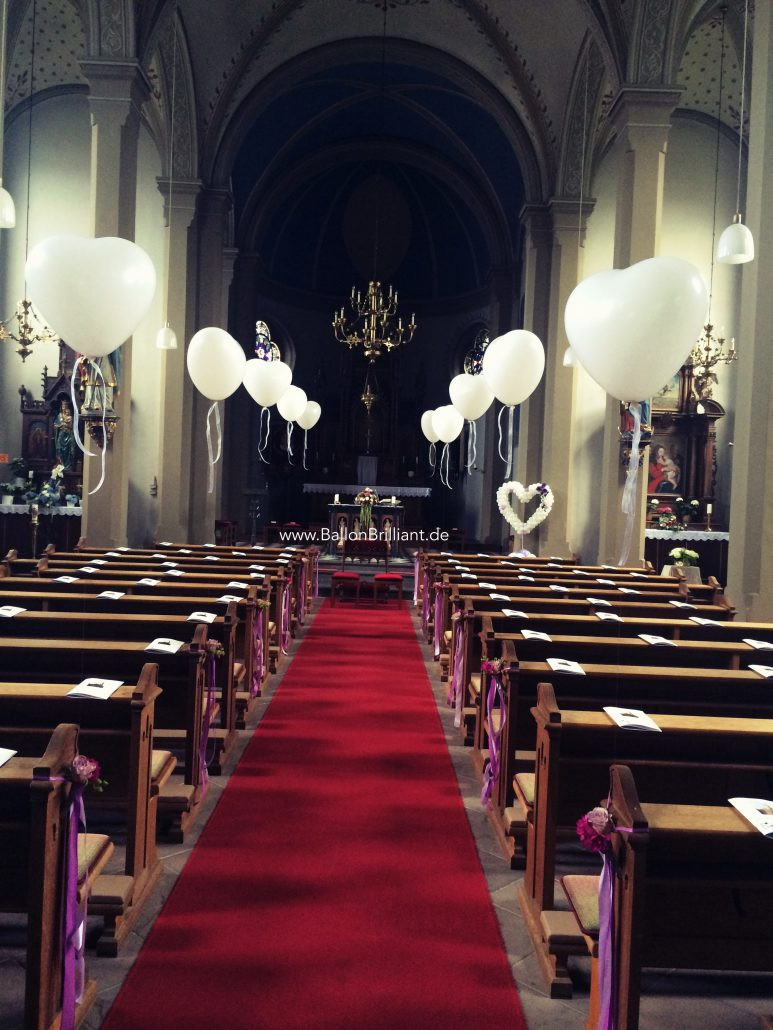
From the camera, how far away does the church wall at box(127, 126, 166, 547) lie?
15.6m

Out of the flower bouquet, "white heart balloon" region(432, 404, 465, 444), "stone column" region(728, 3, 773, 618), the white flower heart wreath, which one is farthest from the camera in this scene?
the flower bouquet

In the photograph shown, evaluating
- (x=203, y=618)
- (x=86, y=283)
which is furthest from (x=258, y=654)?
(x=86, y=283)

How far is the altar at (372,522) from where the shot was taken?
18.0m

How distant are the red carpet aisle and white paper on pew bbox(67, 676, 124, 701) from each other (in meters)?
0.83

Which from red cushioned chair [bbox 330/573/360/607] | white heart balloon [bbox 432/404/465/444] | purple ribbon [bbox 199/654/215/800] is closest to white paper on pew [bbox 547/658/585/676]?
purple ribbon [bbox 199/654/215/800]

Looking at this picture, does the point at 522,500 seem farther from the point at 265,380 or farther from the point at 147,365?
the point at 147,365

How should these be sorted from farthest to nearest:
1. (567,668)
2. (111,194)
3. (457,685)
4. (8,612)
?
1. (111,194)
2. (457,685)
3. (8,612)
4. (567,668)

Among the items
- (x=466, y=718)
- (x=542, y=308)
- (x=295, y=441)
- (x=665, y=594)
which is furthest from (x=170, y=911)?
(x=295, y=441)

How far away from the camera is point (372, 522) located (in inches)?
704

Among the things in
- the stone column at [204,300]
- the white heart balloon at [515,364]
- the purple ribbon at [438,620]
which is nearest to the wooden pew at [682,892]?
the purple ribbon at [438,620]

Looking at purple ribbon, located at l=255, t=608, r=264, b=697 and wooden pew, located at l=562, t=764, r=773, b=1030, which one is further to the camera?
purple ribbon, located at l=255, t=608, r=264, b=697

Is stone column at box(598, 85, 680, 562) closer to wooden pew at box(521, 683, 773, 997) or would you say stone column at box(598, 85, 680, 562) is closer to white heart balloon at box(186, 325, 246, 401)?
white heart balloon at box(186, 325, 246, 401)

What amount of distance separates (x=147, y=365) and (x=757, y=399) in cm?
1110

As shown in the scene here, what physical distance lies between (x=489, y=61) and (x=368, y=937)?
1574 centimetres
